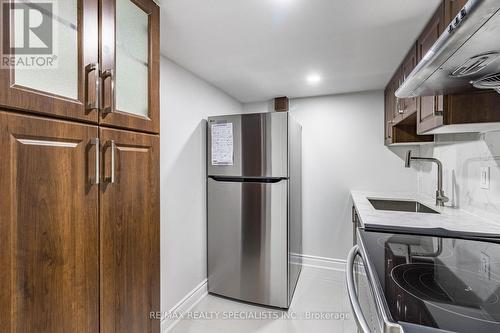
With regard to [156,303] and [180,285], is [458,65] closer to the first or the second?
[156,303]

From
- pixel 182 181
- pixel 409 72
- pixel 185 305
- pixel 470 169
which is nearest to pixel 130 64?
pixel 182 181

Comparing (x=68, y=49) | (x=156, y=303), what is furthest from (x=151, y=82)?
(x=156, y=303)

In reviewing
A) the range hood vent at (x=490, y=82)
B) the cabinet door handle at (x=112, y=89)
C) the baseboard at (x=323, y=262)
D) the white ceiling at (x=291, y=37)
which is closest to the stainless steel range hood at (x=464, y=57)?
the range hood vent at (x=490, y=82)

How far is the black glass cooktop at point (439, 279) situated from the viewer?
1.94ft

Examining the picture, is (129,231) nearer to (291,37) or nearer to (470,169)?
(291,37)

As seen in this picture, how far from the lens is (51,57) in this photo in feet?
2.54

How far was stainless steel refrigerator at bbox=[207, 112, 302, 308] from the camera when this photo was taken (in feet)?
6.96

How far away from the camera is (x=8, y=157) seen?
66 cm

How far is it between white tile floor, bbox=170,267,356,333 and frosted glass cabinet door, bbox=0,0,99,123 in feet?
5.99

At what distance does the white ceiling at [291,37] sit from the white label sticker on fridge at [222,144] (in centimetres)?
51

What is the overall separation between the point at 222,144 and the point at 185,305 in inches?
57.7

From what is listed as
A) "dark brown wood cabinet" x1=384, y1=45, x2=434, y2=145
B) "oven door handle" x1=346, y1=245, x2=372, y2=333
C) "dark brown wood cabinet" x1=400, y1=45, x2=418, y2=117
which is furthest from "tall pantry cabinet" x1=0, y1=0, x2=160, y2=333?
"dark brown wood cabinet" x1=384, y1=45, x2=434, y2=145

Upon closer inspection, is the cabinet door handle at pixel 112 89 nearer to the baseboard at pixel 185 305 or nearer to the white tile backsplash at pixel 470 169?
the baseboard at pixel 185 305

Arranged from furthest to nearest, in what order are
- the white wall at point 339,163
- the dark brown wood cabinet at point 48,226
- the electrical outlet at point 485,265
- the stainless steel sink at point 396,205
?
the white wall at point 339,163 < the stainless steel sink at point 396,205 < the electrical outlet at point 485,265 < the dark brown wood cabinet at point 48,226
